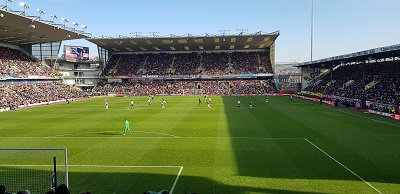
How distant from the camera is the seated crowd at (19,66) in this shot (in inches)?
2079

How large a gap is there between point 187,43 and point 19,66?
39563 mm

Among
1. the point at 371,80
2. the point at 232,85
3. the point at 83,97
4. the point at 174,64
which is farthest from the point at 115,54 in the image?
the point at 371,80

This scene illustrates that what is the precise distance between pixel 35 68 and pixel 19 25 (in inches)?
699

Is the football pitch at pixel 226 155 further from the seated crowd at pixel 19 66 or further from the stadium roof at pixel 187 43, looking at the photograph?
the stadium roof at pixel 187 43

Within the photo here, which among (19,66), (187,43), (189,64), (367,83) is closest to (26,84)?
(19,66)

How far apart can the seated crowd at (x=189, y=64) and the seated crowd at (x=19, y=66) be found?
805 inches

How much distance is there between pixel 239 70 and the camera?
262 feet

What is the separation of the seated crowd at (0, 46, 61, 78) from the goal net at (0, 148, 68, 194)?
42.4 meters

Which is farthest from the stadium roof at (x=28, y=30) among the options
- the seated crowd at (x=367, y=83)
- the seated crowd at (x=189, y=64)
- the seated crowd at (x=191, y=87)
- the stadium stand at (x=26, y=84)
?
the seated crowd at (x=367, y=83)

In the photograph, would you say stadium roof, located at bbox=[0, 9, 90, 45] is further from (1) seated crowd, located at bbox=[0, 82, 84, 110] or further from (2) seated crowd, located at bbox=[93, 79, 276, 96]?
(2) seated crowd, located at bbox=[93, 79, 276, 96]

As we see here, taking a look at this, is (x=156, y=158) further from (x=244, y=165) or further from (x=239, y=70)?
(x=239, y=70)

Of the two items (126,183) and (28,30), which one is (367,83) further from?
(28,30)

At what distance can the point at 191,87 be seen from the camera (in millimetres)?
77250

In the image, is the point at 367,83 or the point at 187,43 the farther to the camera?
the point at 187,43
